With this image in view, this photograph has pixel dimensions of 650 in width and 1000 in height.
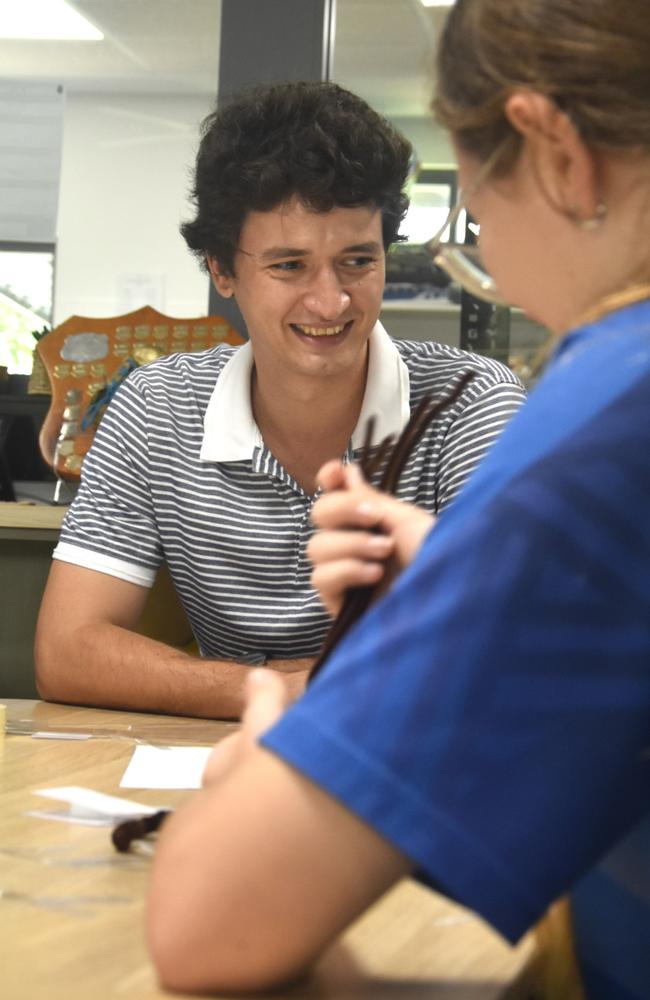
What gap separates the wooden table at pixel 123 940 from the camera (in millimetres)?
659

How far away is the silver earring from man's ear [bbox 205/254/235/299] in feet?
4.55

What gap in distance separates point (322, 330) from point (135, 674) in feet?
1.82

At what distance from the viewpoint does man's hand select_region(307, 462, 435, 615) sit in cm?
81

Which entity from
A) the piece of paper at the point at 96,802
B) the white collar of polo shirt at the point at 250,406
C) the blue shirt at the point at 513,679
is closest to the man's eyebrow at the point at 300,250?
the white collar of polo shirt at the point at 250,406

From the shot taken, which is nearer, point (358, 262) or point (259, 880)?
point (259, 880)

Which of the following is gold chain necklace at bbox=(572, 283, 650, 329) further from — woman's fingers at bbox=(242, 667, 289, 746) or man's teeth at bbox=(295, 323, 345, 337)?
man's teeth at bbox=(295, 323, 345, 337)

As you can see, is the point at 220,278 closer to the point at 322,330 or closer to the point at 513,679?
the point at 322,330

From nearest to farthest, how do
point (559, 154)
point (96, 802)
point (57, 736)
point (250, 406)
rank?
point (559, 154) → point (96, 802) → point (57, 736) → point (250, 406)

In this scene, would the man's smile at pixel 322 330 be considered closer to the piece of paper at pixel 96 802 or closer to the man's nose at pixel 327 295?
Result: the man's nose at pixel 327 295

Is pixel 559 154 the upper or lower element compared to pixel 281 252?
upper

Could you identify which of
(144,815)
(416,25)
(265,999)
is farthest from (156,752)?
(416,25)

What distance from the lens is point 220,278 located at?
81.4 inches

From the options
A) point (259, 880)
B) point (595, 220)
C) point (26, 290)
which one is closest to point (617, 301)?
point (595, 220)

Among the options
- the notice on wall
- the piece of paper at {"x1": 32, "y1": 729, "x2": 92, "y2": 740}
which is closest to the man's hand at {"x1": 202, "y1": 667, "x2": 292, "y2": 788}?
the piece of paper at {"x1": 32, "y1": 729, "x2": 92, "y2": 740}
